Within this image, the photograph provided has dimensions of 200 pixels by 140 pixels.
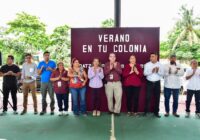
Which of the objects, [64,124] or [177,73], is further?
[177,73]

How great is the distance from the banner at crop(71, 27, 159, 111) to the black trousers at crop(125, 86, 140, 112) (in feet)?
0.96

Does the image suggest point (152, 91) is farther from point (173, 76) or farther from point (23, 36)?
point (23, 36)

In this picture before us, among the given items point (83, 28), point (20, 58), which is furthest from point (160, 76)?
point (20, 58)

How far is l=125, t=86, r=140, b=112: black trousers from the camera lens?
5918 mm

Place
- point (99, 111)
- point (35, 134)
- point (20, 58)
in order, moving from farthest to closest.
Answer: point (20, 58), point (99, 111), point (35, 134)

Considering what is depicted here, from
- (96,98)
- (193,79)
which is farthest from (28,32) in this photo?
(193,79)

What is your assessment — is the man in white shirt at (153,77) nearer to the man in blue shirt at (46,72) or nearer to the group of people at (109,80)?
the group of people at (109,80)

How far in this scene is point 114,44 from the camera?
247 inches

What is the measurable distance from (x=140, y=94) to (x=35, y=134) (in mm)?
2596

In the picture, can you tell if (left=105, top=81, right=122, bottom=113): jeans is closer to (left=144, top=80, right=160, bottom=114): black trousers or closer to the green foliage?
(left=144, top=80, right=160, bottom=114): black trousers

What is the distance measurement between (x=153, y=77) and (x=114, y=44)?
1.16 metres

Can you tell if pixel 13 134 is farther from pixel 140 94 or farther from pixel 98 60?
pixel 140 94

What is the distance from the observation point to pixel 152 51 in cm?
622

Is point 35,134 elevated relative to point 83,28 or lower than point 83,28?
lower
